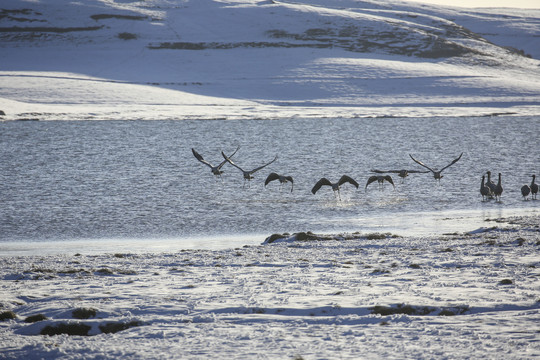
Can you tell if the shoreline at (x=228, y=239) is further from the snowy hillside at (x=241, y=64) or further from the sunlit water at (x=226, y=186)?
the snowy hillside at (x=241, y=64)

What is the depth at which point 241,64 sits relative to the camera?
341ft

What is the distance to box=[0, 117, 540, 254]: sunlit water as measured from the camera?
2066cm

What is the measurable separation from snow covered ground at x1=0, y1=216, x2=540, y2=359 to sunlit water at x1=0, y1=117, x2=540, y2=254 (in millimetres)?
4972

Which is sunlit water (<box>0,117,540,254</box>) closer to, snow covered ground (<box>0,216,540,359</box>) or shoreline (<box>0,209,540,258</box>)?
shoreline (<box>0,209,540,258</box>)

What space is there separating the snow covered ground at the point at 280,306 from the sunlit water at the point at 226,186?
497cm

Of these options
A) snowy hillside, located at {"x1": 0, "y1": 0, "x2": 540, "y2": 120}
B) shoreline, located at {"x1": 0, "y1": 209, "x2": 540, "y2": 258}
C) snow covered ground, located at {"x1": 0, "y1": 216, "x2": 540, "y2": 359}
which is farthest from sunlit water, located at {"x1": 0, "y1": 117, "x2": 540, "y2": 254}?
snowy hillside, located at {"x1": 0, "y1": 0, "x2": 540, "y2": 120}

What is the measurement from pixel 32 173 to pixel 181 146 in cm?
1754

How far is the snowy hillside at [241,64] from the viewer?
8044 centimetres

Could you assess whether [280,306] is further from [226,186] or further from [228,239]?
[226,186]

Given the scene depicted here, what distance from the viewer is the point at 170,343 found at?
8.77m

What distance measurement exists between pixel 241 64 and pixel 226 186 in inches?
2965

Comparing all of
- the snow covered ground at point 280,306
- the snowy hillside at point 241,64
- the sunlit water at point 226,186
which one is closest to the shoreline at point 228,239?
the sunlit water at point 226,186

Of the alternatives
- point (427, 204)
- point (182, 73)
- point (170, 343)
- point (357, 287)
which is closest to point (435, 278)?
point (357, 287)

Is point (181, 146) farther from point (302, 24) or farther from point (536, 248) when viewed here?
point (302, 24)
